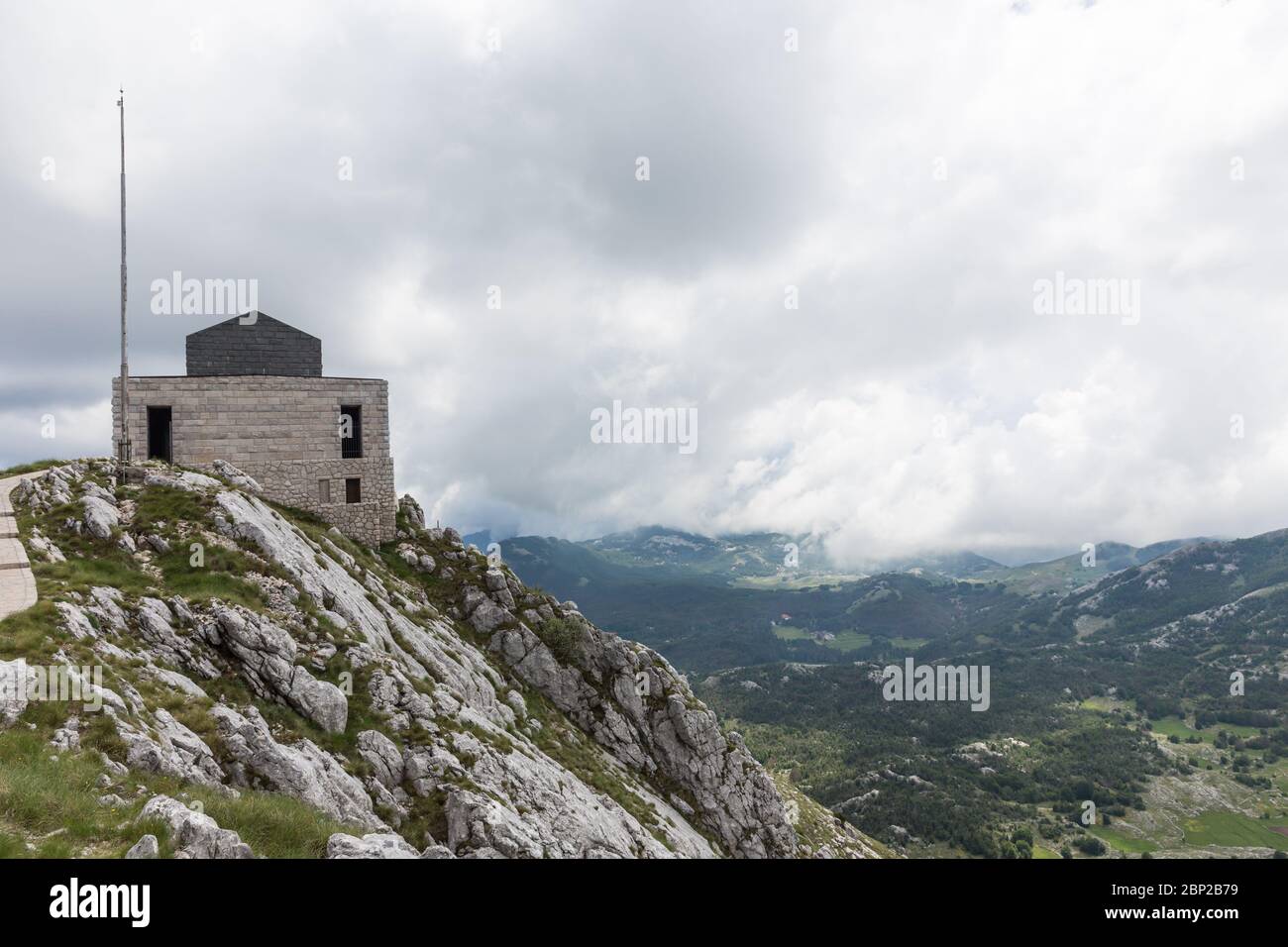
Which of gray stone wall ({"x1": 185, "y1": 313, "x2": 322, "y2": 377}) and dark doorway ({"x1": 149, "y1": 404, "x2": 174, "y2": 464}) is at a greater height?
gray stone wall ({"x1": 185, "y1": 313, "x2": 322, "y2": 377})

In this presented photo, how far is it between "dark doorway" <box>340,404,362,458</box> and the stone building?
66 millimetres

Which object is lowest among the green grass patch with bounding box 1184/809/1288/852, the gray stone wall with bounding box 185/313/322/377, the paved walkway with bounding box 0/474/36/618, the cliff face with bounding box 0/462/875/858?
the green grass patch with bounding box 1184/809/1288/852

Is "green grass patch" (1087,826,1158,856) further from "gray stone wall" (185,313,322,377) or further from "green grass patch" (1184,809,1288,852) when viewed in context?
"gray stone wall" (185,313,322,377)

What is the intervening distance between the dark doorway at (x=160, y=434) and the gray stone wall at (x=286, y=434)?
7.58 ft

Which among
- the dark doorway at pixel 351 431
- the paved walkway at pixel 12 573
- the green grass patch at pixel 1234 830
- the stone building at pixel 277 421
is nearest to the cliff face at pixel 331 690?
the paved walkway at pixel 12 573

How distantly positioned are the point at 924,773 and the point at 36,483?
630ft

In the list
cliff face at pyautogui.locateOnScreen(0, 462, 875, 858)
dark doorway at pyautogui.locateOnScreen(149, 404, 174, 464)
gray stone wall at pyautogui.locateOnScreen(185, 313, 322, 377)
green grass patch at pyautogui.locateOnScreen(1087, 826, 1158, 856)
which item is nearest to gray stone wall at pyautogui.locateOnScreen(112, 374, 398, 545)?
cliff face at pyautogui.locateOnScreen(0, 462, 875, 858)

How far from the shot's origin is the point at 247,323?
38.5 meters

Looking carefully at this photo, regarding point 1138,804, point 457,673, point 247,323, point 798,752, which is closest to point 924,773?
point 798,752

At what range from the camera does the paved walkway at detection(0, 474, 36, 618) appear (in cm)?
1683

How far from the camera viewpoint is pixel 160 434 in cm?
3709

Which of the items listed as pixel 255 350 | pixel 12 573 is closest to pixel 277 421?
pixel 255 350
